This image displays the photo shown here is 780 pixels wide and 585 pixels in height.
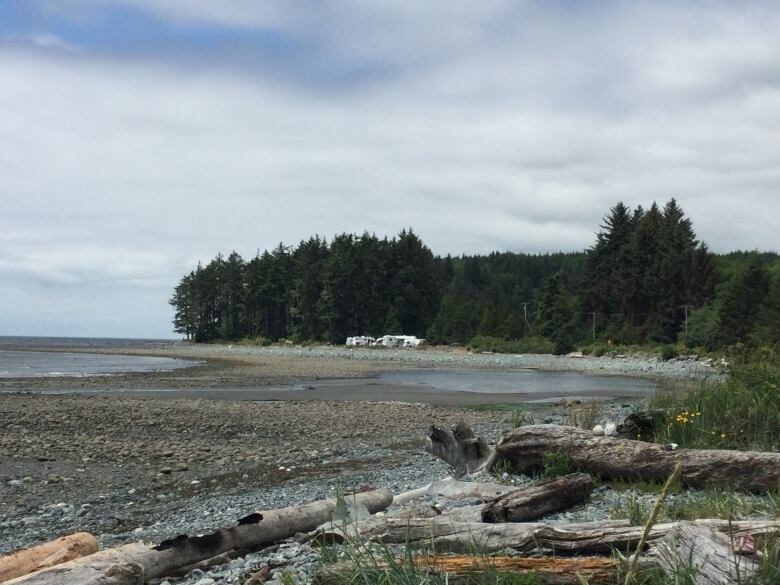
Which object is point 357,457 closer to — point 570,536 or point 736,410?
point 736,410

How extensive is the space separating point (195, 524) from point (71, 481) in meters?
4.42

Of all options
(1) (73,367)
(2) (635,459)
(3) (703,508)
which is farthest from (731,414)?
(1) (73,367)

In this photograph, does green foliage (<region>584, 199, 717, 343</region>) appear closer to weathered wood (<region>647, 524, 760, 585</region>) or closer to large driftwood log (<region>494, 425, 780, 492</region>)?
large driftwood log (<region>494, 425, 780, 492</region>)

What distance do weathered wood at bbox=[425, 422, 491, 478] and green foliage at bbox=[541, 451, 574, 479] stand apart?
92 centimetres

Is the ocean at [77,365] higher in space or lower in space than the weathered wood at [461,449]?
higher

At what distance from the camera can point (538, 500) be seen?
6.55 meters

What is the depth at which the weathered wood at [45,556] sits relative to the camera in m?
5.81

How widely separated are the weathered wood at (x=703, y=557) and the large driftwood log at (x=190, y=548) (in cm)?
204

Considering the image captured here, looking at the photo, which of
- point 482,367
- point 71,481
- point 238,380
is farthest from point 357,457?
point 482,367

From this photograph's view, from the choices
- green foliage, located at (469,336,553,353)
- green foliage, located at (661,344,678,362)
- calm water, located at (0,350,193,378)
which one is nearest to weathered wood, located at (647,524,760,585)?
calm water, located at (0,350,193,378)

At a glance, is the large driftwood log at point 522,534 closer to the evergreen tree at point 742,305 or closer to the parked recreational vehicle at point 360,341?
the evergreen tree at point 742,305

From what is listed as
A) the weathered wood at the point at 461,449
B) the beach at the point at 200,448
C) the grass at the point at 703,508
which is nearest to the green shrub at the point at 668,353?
the beach at the point at 200,448

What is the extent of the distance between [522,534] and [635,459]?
346 cm

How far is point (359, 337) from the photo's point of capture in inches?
3807
